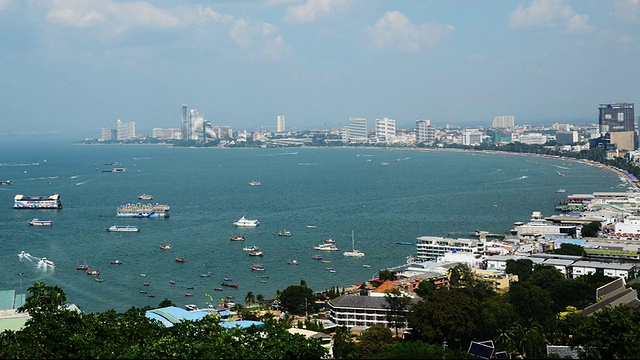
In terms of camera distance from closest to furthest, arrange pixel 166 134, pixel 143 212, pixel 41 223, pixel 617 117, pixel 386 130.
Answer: pixel 41 223, pixel 143 212, pixel 617 117, pixel 386 130, pixel 166 134

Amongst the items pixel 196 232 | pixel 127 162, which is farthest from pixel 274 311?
pixel 127 162

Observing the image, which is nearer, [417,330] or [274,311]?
[417,330]

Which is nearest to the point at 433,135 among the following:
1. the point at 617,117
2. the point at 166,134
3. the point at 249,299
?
the point at 617,117

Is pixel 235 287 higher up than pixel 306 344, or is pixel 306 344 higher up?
pixel 306 344

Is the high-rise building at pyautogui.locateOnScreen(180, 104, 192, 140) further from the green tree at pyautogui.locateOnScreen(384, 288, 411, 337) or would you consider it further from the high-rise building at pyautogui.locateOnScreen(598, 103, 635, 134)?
the green tree at pyautogui.locateOnScreen(384, 288, 411, 337)

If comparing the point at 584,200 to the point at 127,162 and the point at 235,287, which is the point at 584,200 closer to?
the point at 235,287

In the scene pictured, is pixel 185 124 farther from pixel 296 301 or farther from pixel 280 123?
pixel 296 301

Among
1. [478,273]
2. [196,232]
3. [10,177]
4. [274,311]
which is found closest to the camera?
[274,311]

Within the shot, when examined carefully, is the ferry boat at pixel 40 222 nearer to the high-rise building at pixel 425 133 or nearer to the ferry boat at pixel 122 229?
the ferry boat at pixel 122 229
